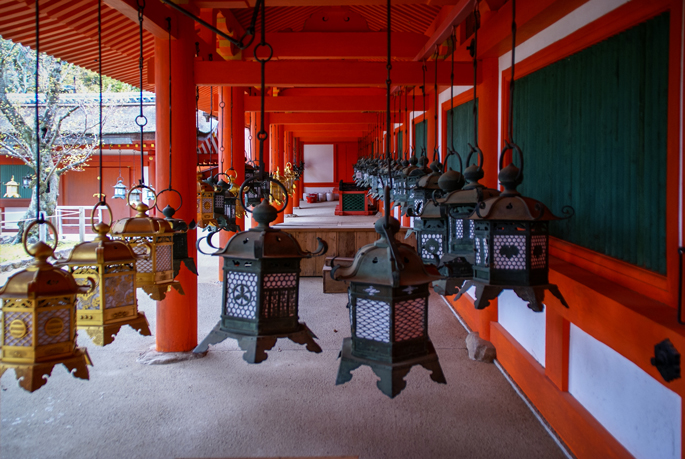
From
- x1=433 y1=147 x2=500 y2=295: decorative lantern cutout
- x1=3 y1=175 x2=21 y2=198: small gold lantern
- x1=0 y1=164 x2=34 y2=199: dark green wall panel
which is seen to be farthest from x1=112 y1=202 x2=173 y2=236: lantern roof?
x1=0 y1=164 x2=34 y2=199: dark green wall panel

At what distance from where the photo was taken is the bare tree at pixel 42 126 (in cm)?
813

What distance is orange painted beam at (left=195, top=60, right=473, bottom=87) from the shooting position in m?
3.88

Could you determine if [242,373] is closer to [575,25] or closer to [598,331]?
[598,331]

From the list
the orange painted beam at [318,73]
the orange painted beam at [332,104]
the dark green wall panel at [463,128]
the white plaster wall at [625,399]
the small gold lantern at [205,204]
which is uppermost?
the orange painted beam at [332,104]

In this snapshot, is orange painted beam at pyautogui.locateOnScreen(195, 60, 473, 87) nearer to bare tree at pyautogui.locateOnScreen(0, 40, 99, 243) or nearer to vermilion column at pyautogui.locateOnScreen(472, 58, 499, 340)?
vermilion column at pyautogui.locateOnScreen(472, 58, 499, 340)

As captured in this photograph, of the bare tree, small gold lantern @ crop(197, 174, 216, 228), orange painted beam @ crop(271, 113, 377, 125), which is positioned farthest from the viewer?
orange painted beam @ crop(271, 113, 377, 125)

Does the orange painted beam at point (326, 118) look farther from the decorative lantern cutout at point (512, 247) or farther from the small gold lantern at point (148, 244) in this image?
the decorative lantern cutout at point (512, 247)

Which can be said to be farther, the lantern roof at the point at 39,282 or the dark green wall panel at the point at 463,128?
the dark green wall panel at the point at 463,128

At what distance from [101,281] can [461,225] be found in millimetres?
1605

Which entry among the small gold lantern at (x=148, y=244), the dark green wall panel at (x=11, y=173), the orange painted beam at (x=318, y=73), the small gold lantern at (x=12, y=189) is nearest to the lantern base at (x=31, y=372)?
the small gold lantern at (x=148, y=244)

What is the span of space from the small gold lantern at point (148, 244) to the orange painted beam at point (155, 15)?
4.33 ft

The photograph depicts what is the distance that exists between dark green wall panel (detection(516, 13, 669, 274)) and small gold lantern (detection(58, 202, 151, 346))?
6.67 feet

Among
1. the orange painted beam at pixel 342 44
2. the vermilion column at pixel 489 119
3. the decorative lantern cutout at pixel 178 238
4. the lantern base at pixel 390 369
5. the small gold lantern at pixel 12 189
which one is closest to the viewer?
the lantern base at pixel 390 369

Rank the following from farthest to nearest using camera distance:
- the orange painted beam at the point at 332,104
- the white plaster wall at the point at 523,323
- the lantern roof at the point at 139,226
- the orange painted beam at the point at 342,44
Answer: the orange painted beam at the point at 332,104 < the orange painted beam at the point at 342,44 < the white plaster wall at the point at 523,323 < the lantern roof at the point at 139,226
